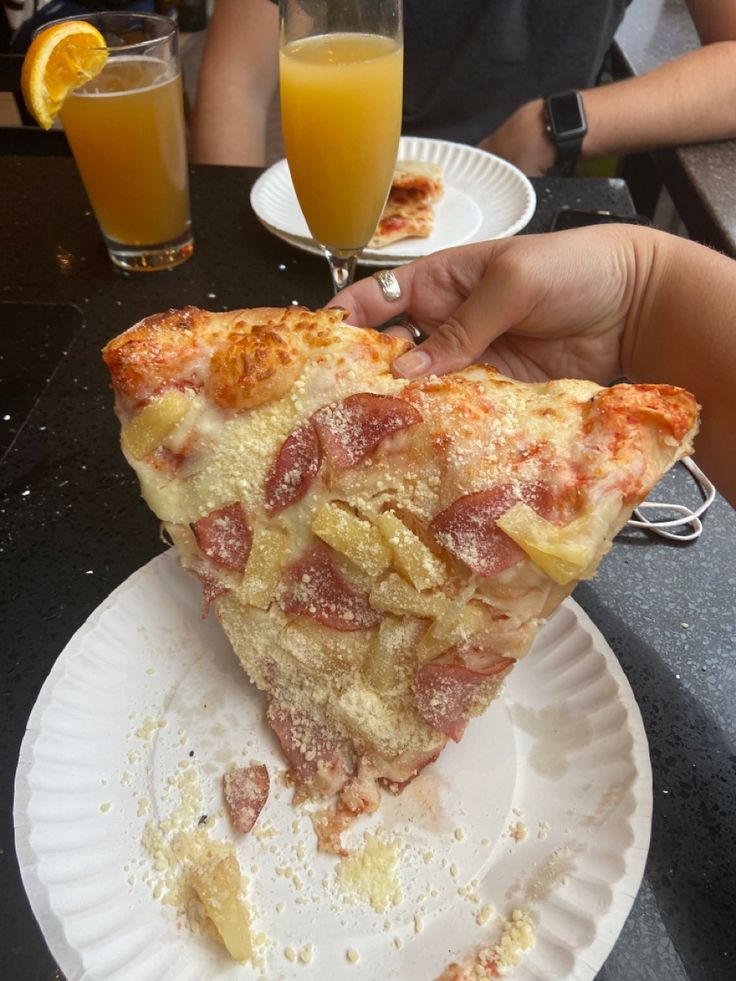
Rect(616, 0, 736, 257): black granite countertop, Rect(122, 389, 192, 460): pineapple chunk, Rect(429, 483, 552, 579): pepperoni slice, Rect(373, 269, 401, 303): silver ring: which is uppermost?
Rect(122, 389, 192, 460): pineapple chunk

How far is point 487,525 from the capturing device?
1.91 ft

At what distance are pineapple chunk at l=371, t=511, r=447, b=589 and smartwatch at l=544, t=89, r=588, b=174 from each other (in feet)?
4.92

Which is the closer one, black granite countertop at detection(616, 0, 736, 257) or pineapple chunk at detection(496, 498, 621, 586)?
pineapple chunk at detection(496, 498, 621, 586)

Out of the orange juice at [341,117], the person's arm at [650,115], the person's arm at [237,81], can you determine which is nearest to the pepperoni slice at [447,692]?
the orange juice at [341,117]

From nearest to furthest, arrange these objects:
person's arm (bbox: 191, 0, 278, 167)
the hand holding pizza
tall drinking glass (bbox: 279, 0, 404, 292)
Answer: the hand holding pizza → tall drinking glass (bbox: 279, 0, 404, 292) → person's arm (bbox: 191, 0, 278, 167)

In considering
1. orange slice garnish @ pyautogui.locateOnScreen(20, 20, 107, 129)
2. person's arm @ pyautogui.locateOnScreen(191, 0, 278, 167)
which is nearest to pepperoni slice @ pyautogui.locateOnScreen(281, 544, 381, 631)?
orange slice garnish @ pyautogui.locateOnScreen(20, 20, 107, 129)

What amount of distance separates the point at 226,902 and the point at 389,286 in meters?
0.73

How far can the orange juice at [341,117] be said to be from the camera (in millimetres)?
982

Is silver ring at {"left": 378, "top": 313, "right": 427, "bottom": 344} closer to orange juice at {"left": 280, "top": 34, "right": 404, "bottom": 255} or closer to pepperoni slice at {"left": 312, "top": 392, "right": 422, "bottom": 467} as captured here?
orange juice at {"left": 280, "top": 34, "right": 404, "bottom": 255}

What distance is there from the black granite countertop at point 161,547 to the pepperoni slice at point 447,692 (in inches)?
8.0

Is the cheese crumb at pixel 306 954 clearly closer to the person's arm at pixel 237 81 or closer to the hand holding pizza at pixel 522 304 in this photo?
the hand holding pizza at pixel 522 304

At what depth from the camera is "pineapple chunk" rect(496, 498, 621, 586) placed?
550mm

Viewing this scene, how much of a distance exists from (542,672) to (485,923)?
25cm

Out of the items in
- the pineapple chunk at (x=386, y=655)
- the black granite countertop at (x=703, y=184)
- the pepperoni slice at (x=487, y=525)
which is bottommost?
the black granite countertop at (x=703, y=184)
